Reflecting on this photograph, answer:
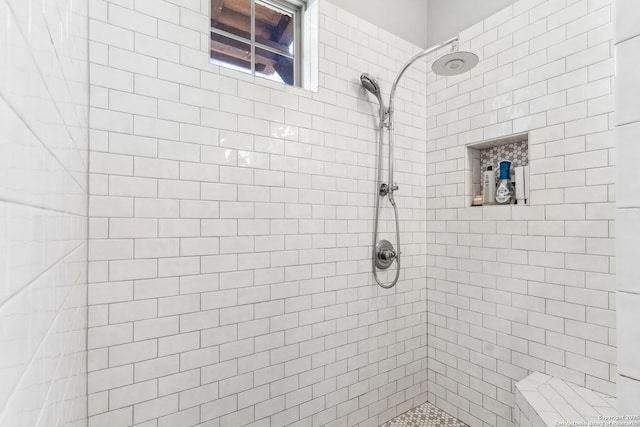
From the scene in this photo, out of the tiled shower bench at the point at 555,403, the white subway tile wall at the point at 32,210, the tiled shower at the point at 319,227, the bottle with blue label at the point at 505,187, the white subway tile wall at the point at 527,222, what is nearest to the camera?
the white subway tile wall at the point at 32,210

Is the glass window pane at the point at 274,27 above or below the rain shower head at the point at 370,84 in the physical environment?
above

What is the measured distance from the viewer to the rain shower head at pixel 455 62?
4.74ft

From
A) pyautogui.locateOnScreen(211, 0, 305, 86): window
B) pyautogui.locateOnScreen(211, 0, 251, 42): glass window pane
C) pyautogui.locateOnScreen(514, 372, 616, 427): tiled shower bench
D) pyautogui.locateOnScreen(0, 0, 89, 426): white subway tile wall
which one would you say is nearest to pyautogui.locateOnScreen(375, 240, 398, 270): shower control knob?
pyautogui.locateOnScreen(514, 372, 616, 427): tiled shower bench

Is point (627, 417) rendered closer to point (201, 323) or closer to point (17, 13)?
point (17, 13)

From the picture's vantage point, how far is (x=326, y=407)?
1.81 meters

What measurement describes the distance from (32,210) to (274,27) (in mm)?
1902

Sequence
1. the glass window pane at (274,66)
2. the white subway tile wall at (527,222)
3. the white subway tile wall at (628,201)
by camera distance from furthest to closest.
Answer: the glass window pane at (274,66) < the white subway tile wall at (527,222) < the white subway tile wall at (628,201)

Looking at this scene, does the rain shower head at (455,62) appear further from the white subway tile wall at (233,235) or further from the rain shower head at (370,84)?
the white subway tile wall at (233,235)

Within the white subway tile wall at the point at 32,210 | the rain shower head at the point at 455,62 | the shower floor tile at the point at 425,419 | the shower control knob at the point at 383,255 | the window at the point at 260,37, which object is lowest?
the shower floor tile at the point at 425,419

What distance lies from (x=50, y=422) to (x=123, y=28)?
137 centimetres

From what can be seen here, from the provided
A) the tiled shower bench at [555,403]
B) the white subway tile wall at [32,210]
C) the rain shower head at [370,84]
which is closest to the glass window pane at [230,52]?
the rain shower head at [370,84]

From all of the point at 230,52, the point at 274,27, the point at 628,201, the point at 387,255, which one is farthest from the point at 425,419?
the point at 274,27

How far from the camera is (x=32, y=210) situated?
36 centimetres

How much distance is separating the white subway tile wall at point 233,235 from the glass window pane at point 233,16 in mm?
238
